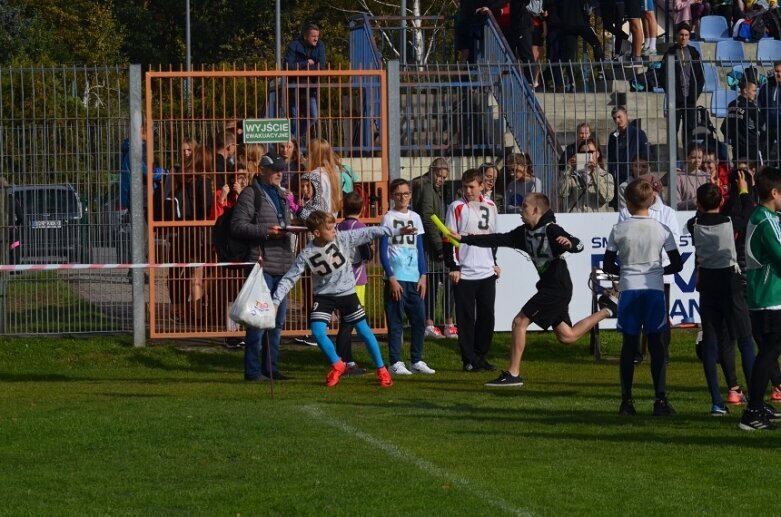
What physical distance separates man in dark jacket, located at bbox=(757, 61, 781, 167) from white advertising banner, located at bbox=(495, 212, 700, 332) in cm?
124

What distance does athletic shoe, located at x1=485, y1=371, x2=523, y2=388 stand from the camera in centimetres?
1370

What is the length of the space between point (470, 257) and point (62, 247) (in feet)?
14.2

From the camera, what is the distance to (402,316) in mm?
15047

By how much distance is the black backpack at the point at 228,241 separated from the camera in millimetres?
14883

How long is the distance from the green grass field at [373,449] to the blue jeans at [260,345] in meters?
0.27

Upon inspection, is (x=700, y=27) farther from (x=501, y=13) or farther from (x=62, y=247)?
(x=62, y=247)

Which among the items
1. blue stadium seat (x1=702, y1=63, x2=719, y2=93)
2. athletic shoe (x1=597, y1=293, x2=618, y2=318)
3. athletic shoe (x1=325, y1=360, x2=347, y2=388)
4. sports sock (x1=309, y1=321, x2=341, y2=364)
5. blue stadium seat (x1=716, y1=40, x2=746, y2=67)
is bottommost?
athletic shoe (x1=325, y1=360, x2=347, y2=388)

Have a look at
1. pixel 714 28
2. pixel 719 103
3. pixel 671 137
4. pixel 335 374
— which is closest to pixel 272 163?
pixel 335 374

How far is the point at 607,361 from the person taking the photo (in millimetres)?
16219

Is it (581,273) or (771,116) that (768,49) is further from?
(581,273)

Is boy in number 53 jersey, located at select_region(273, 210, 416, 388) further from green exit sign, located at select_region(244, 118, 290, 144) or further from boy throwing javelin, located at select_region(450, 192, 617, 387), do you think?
green exit sign, located at select_region(244, 118, 290, 144)

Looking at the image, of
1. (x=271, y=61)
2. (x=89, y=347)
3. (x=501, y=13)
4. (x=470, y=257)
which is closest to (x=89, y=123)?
(x=89, y=347)

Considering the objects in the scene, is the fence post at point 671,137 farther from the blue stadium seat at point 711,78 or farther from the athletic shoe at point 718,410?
the athletic shoe at point 718,410

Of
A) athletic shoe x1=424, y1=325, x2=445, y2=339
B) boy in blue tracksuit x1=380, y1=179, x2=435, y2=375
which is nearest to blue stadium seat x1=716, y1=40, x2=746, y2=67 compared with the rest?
athletic shoe x1=424, y1=325, x2=445, y2=339
